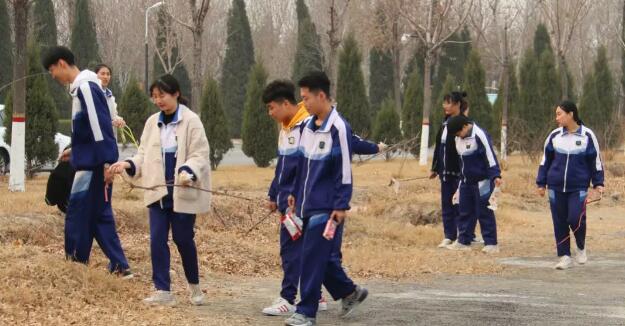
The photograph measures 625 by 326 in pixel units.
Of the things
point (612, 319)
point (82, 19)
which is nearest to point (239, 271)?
point (612, 319)

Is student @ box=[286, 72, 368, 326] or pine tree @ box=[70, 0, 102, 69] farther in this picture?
pine tree @ box=[70, 0, 102, 69]

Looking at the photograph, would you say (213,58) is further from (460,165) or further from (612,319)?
(612,319)

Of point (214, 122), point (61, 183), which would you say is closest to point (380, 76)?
point (214, 122)

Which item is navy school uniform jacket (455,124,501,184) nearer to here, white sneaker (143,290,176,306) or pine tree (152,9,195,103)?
white sneaker (143,290,176,306)

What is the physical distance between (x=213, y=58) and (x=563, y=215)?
48.3 m

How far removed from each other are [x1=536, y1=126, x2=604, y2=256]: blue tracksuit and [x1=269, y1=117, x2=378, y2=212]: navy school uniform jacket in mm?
3669

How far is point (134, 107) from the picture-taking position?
1133 inches

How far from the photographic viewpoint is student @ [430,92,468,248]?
12750 mm

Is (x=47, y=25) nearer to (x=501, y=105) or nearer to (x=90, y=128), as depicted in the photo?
(x=501, y=105)

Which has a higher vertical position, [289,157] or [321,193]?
[289,157]

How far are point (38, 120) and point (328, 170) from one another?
12.9 metres

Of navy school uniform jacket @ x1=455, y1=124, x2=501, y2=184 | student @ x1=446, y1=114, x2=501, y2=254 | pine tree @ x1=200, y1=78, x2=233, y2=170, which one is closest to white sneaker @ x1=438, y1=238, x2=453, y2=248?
student @ x1=446, y1=114, x2=501, y2=254

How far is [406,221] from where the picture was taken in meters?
15.4

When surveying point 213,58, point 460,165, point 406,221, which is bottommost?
point 406,221
